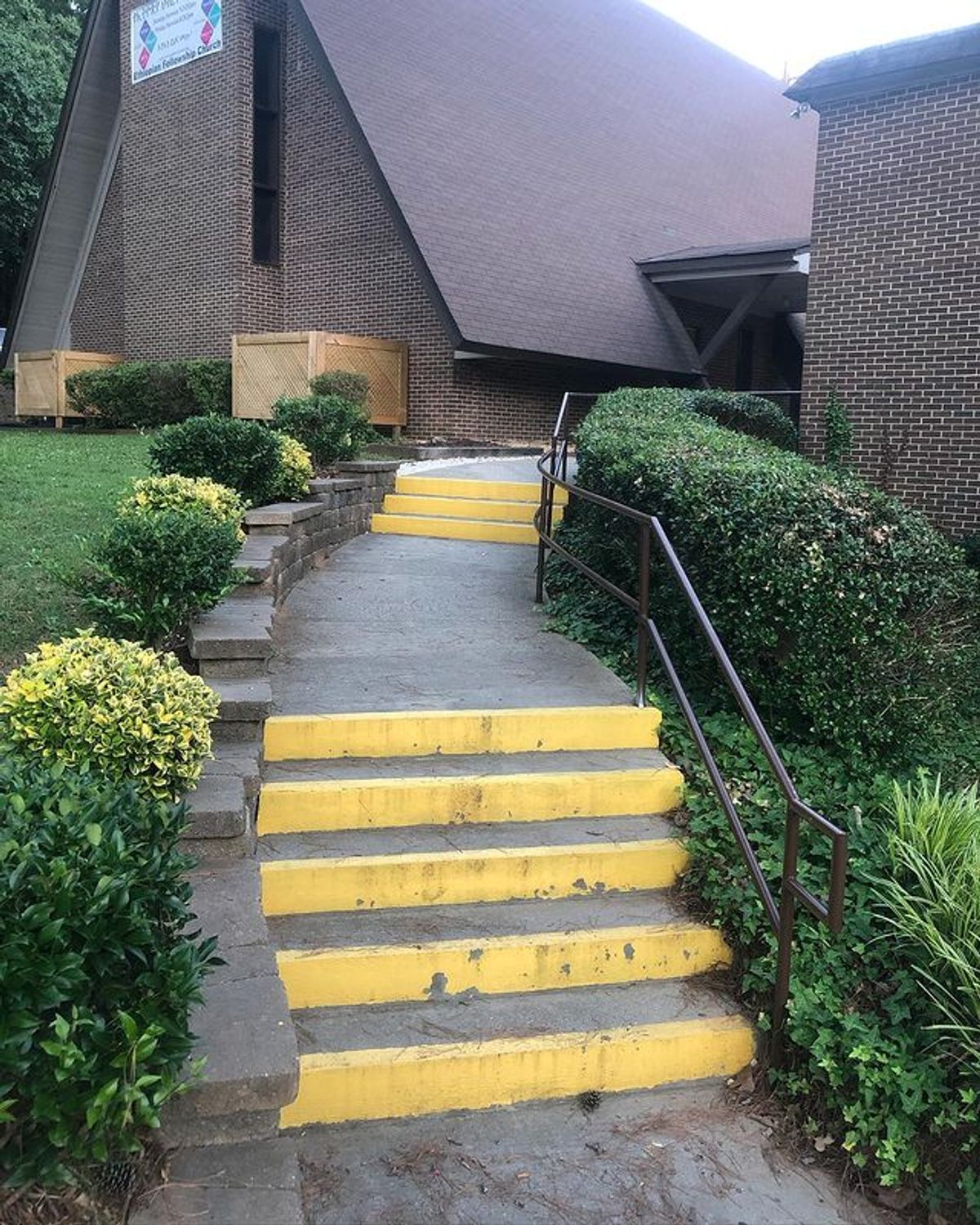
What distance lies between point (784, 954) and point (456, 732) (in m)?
1.70

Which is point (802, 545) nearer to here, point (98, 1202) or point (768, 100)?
point (98, 1202)

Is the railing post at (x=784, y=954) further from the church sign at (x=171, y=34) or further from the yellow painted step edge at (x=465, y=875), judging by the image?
the church sign at (x=171, y=34)

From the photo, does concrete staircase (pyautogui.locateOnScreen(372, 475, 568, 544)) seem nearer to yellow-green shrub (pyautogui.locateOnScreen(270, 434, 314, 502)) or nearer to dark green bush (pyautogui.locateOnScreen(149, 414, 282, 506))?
yellow-green shrub (pyautogui.locateOnScreen(270, 434, 314, 502))

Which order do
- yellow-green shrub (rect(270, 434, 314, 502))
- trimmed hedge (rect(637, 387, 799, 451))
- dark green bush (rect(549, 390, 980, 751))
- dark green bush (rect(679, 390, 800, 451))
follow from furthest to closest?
dark green bush (rect(679, 390, 800, 451)) → trimmed hedge (rect(637, 387, 799, 451)) → yellow-green shrub (rect(270, 434, 314, 502)) → dark green bush (rect(549, 390, 980, 751))

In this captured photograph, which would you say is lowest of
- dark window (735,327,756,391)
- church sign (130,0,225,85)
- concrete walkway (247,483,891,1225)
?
concrete walkway (247,483,891,1225)

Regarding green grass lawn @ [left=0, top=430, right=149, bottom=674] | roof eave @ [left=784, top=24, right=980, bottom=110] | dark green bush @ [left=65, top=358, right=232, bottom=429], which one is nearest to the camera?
green grass lawn @ [left=0, top=430, right=149, bottom=674]

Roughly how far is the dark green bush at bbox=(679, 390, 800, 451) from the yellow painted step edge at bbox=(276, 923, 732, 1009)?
7.58 metres

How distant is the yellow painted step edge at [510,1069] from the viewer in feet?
10.00

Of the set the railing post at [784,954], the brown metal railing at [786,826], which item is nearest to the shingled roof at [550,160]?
the brown metal railing at [786,826]

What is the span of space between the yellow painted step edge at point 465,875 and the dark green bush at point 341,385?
30.1 ft

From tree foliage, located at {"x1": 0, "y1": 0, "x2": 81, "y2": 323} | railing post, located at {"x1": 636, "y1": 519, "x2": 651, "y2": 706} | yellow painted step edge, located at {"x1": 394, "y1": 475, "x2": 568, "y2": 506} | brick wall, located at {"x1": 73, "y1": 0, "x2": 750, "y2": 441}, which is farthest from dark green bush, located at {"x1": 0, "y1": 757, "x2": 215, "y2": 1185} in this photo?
tree foliage, located at {"x1": 0, "y1": 0, "x2": 81, "y2": 323}

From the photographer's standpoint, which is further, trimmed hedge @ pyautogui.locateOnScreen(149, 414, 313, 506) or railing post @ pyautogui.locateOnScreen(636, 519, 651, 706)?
trimmed hedge @ pyautogui.locateOnScreen(149, 414, 313, 506)

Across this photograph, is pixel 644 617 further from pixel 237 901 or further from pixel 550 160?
pixel 550 160

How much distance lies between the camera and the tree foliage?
23.5 metres
